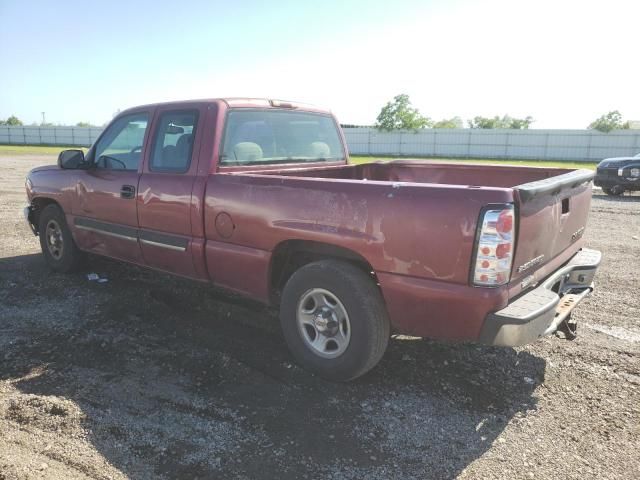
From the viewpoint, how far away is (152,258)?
464 cm

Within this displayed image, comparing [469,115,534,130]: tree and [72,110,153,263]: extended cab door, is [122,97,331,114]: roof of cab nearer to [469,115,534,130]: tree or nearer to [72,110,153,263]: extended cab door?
[72,110,153,263]: extended cab door

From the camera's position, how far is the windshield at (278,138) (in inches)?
169

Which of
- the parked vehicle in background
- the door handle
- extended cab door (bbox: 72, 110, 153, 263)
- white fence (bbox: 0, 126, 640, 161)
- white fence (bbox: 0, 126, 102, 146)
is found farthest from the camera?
white fence (bbox: 0, 126, 102, 146)

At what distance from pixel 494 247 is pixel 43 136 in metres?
59.5

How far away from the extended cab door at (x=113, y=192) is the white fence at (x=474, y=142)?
4189cm

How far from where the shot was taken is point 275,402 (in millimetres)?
3250

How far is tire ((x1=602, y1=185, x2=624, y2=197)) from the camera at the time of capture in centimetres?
1421

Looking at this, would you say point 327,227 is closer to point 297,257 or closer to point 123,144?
point 297,257

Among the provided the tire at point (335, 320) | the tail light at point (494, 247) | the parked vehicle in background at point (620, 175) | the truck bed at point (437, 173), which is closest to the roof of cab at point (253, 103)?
the truck bed at point (437, 173)

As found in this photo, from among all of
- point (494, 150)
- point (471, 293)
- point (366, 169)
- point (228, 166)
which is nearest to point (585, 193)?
point (471, 293)

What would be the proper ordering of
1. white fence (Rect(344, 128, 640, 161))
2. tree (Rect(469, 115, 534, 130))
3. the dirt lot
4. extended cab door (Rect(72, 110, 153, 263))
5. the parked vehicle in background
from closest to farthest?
1. the dirt lot
2. extended cab door (Rect(72, 110, 153, 263))
3. the parked vehicle in background
4. white fence (Rect(344, 128, 640, 161))
5. tree (Rect(469, 115, 534, 130))

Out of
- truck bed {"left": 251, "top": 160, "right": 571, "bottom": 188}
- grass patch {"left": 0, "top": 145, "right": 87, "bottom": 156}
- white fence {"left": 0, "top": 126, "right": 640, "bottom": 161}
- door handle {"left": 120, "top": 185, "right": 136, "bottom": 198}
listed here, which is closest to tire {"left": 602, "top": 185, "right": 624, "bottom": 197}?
truck bed {"left": 251, "top": 160, "right": 571, "bottom": 188}

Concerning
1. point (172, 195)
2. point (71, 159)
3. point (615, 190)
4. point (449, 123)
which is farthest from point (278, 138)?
point (449, 123)

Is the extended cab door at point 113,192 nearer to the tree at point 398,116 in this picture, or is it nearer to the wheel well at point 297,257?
the wheel well at point 297,257
